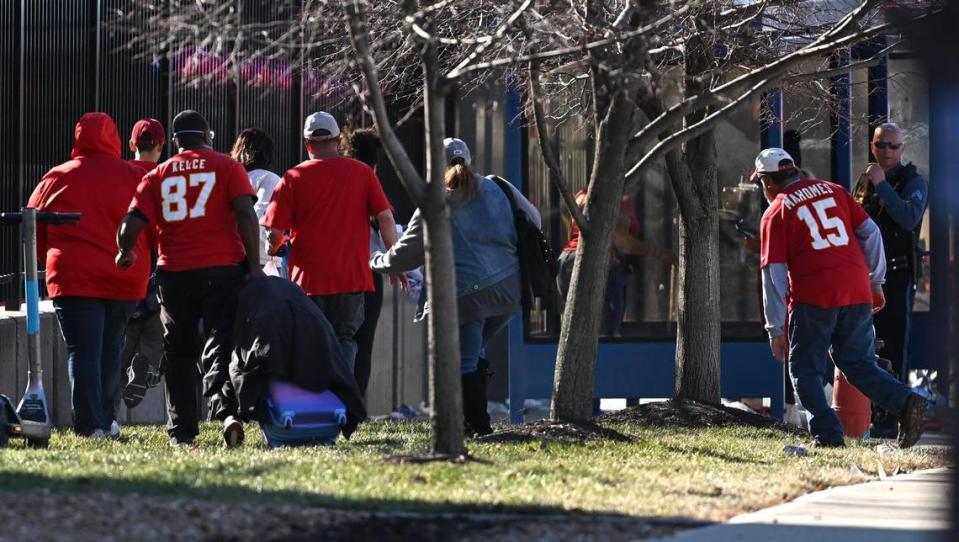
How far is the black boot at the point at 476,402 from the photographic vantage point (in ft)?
32.4

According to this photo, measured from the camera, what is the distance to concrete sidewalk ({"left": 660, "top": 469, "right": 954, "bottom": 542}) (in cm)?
605

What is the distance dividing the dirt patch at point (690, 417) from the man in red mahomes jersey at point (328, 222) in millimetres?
2152

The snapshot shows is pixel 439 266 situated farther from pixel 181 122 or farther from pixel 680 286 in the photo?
pixel 680 286

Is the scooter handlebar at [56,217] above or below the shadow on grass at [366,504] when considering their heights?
above

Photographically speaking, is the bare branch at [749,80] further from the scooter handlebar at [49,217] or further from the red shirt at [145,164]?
the scooter handlebar at [49,217]

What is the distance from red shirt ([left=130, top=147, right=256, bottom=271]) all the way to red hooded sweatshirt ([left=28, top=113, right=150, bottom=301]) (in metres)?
0.46

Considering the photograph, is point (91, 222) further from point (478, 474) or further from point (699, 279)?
point (699, 279)

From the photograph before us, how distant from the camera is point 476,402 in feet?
32.6

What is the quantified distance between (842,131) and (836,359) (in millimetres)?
3526

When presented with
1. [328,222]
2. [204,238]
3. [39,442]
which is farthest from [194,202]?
[39,442]

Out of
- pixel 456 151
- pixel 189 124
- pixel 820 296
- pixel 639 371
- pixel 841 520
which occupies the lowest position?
pixel 841 520

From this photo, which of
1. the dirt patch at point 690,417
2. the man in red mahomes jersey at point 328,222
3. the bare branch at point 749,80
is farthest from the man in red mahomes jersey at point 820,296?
the man in red mahomes jersey at point 328,222

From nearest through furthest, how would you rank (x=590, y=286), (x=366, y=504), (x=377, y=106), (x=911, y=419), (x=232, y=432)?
(x=366, y=504), (x=377, y=106), (x=232, y=432), (x=911, y=419), (x=590, y=286)

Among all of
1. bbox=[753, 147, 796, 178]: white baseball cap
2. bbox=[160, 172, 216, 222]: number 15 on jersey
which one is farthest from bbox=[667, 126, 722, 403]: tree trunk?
bbox=[160, 172, 216, 222]: number 15 on jersey
